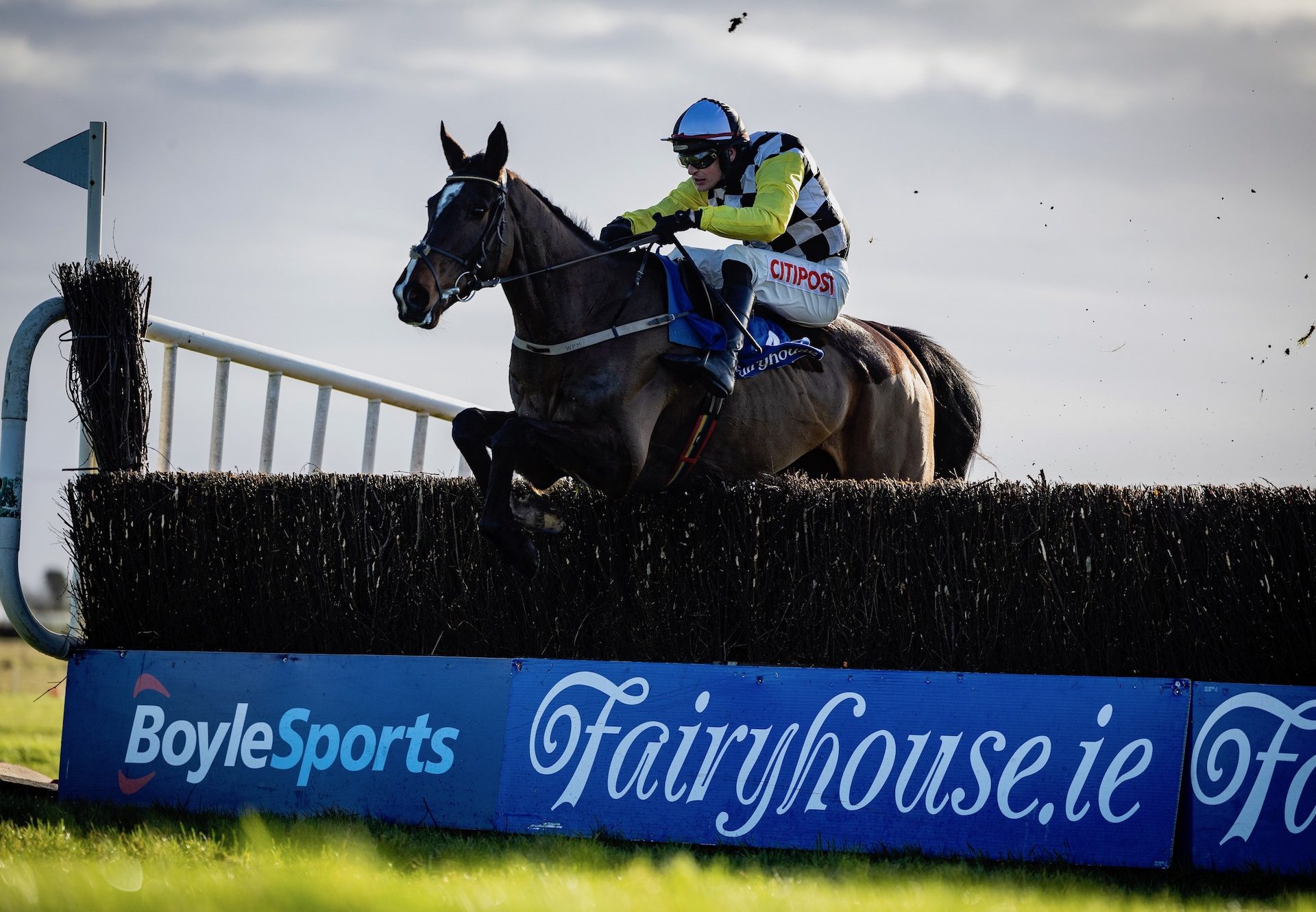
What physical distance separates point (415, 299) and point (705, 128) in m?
2.06

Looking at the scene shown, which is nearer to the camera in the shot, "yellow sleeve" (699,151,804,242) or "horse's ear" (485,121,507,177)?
"horse's ear" (485,121,507,177)

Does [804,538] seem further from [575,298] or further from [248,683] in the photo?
[248,683]

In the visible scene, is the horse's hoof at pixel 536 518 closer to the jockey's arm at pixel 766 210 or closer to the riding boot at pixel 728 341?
the riding boot at pixel 728 341

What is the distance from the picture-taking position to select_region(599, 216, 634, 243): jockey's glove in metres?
6.93

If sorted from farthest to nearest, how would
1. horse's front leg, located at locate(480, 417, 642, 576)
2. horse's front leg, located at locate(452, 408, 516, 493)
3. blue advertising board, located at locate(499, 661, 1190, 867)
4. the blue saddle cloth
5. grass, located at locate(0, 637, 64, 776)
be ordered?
grass, located at locate(0, 637, 64, 776) < the blue saddle cloth < horse's front leg, located at locate(452, 408, 516, 493) < horse's front leg, located at locate(480, 417, 642, 576) < blue advertising board, located at locate(499, 661, 1190, 867)

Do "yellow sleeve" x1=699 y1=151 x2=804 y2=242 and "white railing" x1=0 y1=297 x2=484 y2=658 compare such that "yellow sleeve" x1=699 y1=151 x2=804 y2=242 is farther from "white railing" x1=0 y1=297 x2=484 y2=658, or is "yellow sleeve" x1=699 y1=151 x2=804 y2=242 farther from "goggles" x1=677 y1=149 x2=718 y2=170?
"white railing" x1=0 y1=297 x2=484 y2=658

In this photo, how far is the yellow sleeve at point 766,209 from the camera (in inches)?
249

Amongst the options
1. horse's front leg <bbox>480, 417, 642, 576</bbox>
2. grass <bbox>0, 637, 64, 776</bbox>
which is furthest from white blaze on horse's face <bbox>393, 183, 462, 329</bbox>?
grass <bbox>0, 637, 64, 776</bbox>

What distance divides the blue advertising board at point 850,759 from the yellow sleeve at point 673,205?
2.68 metres

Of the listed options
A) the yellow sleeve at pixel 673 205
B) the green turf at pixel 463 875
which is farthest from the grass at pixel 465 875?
the yellow sleeve at pixel 673 205

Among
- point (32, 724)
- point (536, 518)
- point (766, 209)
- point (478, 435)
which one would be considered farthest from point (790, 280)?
point (32, 724)

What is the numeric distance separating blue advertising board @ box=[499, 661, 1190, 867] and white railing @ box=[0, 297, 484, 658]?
94.3 inches

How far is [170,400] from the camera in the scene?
7.02 meters

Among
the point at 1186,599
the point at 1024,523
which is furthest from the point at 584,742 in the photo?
the point at 1186,599
